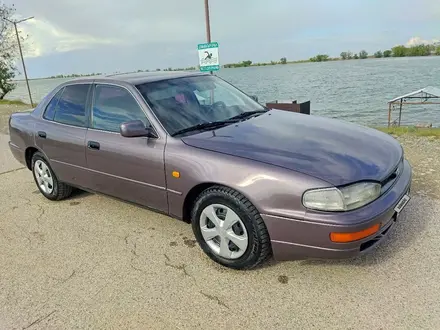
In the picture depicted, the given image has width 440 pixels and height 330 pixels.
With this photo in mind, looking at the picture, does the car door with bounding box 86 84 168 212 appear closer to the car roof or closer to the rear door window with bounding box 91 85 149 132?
the rear door window with bounding box 91 85 149 132

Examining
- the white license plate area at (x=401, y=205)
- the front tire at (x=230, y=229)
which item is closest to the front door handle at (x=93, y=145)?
the front tire at (x=230, y=229)

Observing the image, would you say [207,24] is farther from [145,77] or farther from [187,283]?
[187,283]

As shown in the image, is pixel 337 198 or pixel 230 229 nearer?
pixel 337 198

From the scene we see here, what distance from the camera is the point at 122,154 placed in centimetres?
340

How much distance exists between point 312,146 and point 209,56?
479cm

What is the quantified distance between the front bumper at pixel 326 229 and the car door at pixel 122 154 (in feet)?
3.87

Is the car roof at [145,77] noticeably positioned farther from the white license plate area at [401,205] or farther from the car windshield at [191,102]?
the white license plate area at [401,205]

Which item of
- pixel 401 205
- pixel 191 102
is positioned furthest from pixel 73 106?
pixel 401 205

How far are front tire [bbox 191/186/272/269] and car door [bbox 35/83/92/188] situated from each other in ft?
5.52

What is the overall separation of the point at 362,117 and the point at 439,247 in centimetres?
2021

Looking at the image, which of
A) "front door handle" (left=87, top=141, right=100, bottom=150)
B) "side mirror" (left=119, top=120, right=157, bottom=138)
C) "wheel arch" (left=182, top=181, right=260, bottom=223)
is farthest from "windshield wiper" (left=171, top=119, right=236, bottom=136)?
"front door handle" (left=87, top=141, right=100, bottom=150)

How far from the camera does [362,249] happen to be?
97.0 inches

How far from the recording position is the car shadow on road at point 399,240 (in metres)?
2.84

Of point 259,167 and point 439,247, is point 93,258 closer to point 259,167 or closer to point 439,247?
point 259,167
